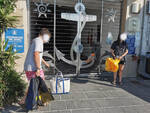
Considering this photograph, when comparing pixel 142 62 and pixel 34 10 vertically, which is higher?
pixel 34 10

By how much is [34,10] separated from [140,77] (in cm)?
531

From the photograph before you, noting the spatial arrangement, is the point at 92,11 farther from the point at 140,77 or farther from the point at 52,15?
the point at 140,77

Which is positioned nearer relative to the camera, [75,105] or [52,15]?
[75,105]

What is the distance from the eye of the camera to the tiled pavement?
3.68 meters

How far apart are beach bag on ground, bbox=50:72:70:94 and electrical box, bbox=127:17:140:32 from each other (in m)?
3.62

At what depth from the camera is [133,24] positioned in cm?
623

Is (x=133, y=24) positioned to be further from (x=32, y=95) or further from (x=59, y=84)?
A: (x=32, y=95)

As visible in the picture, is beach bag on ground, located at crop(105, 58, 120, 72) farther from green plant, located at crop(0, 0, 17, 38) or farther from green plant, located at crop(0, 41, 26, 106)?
green plant, located at crop(0, 0, 17, 38)

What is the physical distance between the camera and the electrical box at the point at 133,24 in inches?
244

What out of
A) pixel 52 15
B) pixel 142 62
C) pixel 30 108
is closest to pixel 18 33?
pixel 52 15

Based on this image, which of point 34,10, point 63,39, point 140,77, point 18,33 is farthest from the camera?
point 140,77

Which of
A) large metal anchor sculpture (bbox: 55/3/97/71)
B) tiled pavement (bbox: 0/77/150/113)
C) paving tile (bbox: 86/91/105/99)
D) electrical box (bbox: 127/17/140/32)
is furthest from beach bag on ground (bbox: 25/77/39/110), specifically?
electrical box (bbox: 127/17/140/32)

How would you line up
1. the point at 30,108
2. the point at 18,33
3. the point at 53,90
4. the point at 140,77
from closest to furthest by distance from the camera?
the point at 30,108
the point at 53,90
the point at 18,33
the point at 140,77

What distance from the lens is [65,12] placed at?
590 centimetres
